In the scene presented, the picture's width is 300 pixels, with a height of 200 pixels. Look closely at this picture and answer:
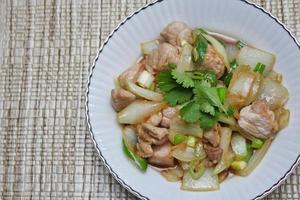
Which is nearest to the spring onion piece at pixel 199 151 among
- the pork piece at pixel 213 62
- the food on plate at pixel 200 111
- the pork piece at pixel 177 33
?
the food on plate at pixel 200 111

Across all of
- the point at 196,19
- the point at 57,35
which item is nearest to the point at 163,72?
the point at 196,19

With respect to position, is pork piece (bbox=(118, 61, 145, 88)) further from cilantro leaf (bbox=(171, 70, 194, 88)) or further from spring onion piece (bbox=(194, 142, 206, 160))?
spring onion piece (bbox=(194, 142, 206, 160))

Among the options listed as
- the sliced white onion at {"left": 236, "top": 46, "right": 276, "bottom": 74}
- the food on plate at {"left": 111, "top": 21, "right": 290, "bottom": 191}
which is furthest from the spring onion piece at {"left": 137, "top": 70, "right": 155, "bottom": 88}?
the sliced white onion at {"left": 236, "top": 46, "right": 276, "bottom": 74}

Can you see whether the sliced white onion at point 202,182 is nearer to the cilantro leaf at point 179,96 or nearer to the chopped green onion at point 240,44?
the cilantro leaf at point 179,96

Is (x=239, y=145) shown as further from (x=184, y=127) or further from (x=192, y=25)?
(x=192, y=25)

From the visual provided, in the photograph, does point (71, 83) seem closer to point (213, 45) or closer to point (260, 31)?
point (213, 45)
